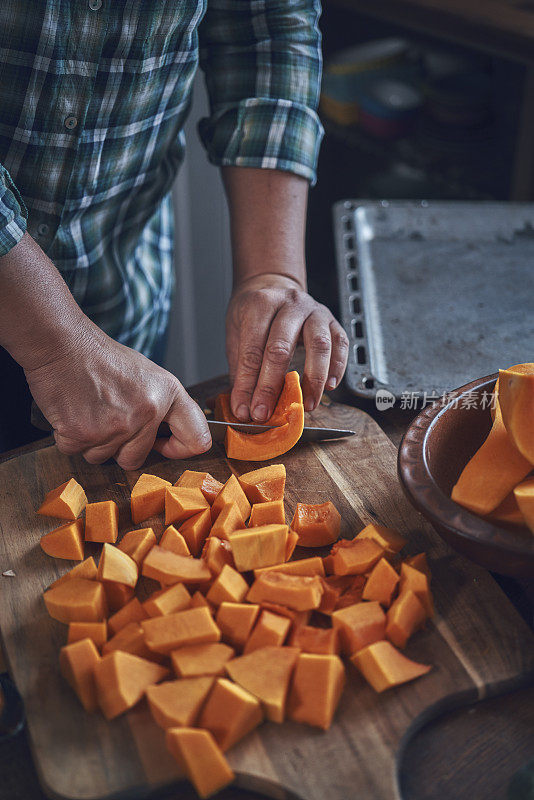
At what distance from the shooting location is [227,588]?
100cm

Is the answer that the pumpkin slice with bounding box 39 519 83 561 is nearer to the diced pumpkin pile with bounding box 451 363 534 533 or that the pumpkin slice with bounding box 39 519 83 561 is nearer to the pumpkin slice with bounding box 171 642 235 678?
the pumpkin slice with bounding box 171 642 235 678

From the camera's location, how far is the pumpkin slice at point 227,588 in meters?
1.00

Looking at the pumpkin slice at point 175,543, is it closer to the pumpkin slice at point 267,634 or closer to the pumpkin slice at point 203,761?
the pumpkin slice at point 267,634

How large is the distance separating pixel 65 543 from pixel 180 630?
295mm

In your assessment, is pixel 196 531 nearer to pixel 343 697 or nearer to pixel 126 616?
pixel 126 616

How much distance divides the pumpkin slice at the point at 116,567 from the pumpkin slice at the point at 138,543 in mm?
13

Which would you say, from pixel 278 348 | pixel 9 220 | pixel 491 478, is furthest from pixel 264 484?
pixel 9 220

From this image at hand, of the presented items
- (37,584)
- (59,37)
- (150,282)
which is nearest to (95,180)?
(59,37)

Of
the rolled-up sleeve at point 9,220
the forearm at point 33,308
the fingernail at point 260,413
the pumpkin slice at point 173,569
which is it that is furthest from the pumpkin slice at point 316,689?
the rolled-up sleeve at point 9,220

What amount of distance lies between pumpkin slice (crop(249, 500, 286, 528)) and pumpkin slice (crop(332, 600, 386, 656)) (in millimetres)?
216

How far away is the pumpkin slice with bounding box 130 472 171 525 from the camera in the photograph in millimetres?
1207

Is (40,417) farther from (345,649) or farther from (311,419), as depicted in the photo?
(345,649)

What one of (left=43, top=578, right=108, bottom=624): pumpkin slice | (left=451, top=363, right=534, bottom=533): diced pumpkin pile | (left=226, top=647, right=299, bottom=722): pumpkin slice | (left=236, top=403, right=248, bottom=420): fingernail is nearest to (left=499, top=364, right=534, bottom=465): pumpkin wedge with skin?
(left=451, top=363, right=534, bottom=533): diced pumpkin pile

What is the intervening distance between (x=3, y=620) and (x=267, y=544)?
1.36ft
